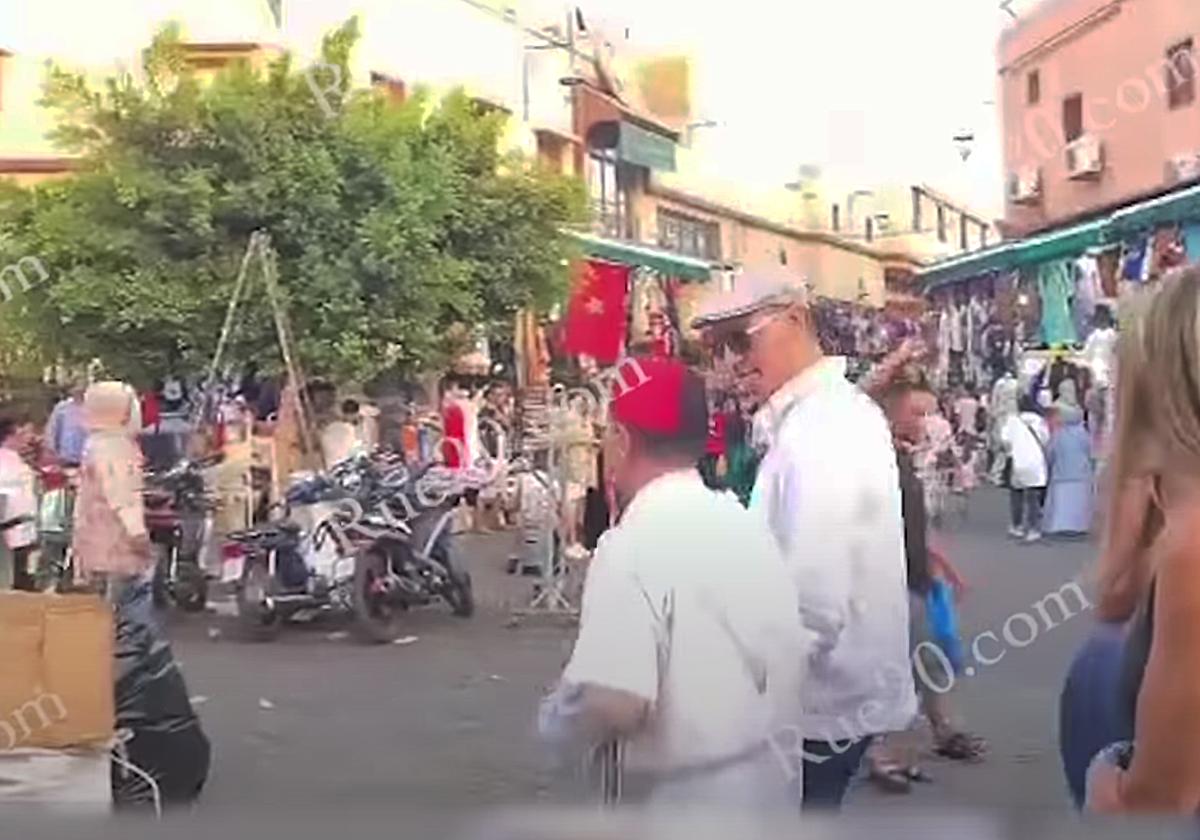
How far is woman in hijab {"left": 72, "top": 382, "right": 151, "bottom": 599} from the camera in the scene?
862 centimetres

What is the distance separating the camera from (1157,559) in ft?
7.70

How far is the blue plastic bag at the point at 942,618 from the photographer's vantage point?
7.68 m

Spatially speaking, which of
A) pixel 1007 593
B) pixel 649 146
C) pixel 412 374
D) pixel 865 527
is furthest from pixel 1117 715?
pixel 649 146

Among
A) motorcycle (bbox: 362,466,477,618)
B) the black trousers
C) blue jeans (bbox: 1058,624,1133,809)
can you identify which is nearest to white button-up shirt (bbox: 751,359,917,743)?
blue jeans (bbox: 1058,624,1133,809)

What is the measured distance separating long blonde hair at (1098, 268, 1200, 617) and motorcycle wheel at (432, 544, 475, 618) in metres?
10.2

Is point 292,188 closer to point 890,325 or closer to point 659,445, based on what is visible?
point 890,325

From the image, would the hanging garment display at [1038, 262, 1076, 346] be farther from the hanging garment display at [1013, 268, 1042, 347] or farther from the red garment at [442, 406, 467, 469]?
the red garment at [442, 406, 467, 469]

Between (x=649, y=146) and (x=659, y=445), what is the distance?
36237 mm

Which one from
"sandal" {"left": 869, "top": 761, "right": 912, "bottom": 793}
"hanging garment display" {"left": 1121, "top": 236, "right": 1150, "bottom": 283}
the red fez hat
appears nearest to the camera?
the red fez hat

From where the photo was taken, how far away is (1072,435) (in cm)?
1836

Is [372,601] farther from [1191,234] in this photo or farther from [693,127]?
[693,127]

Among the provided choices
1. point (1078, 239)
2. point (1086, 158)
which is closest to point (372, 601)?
point (1078, 239)

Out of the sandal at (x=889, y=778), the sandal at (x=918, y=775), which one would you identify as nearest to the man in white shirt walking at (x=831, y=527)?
the sandal at (x=889, y=778)

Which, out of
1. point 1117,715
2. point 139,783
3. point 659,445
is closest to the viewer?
point 1117,715
